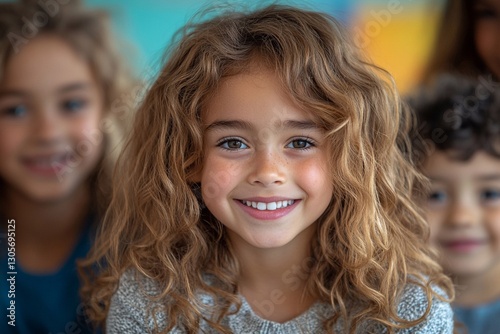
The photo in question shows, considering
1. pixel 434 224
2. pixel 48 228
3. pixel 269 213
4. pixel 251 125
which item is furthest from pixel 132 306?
pixel 434 224

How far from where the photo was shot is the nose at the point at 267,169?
123 centimetres

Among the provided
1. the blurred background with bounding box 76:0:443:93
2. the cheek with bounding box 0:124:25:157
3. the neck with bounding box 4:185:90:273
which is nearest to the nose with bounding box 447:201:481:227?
the blurred background with bounding box 76:0:443:93

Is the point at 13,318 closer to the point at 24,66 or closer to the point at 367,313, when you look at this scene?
the point at 24,66

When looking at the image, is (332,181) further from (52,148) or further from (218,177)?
(52,148)

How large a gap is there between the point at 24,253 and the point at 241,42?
899 mm

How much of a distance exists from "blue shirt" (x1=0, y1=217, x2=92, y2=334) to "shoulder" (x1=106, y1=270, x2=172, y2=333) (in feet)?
1.19

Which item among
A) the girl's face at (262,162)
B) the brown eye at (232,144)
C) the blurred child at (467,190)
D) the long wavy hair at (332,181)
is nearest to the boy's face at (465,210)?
the blurred child at (467,190)

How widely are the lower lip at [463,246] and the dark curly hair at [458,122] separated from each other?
0.22 m

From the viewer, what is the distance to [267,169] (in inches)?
48.6

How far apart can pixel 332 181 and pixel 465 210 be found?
0.50 metres

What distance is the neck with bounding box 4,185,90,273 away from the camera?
1831 millimetres

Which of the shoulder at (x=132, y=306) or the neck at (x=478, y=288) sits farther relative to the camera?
the neck at (x=478, y=288)

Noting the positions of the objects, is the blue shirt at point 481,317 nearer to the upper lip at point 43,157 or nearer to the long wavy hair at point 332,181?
the long wavy hair at point 332,181

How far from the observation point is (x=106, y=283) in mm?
1474
